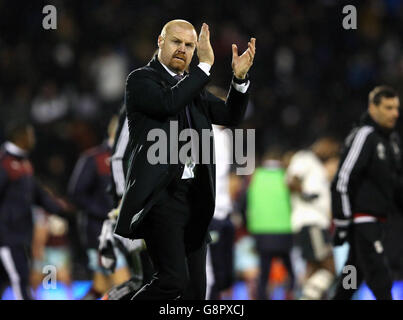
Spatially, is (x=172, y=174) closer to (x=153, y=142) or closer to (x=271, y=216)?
(x=153, y=142)

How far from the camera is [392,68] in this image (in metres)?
16.5

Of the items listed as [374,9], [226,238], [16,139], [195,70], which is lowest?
[226,238]

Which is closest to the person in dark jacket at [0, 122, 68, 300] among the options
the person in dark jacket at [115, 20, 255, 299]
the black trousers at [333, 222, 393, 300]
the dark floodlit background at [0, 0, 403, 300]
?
the black trousers at [333, 222, 393, 300]

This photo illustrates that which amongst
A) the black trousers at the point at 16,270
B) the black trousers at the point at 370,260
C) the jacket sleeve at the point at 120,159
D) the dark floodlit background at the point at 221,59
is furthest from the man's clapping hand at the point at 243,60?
the dark floodlit background at the point at 221,59

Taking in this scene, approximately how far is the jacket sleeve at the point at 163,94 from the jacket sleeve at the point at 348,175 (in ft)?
7.94

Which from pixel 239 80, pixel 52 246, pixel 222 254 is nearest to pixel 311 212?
pixel 222 254

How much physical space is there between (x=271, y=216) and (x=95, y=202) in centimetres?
286

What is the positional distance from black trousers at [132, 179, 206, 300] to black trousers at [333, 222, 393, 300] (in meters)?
2.25

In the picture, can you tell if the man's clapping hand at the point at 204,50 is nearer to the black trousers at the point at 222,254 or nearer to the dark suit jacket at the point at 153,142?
the dark suit jacket at the point at 153,142

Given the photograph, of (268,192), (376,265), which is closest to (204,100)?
(376,265)

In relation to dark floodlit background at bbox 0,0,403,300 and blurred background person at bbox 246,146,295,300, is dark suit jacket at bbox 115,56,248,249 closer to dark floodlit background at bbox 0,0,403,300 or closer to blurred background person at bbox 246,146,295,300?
blurred background person at bbox 246,146,295,300

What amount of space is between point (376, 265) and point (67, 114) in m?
9.15

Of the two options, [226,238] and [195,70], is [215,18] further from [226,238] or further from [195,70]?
[195,70]

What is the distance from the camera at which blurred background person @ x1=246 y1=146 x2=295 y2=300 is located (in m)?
11.2
